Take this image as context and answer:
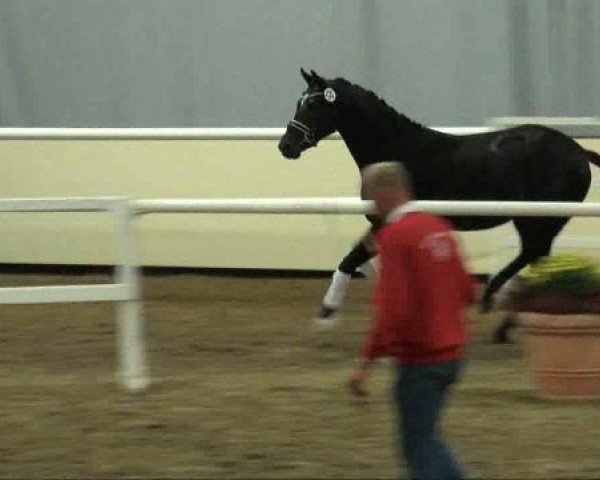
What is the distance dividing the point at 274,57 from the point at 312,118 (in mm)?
3452

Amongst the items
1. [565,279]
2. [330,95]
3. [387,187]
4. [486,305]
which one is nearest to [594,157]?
[486,305]

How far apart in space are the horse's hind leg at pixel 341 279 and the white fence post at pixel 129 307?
7.18 feet

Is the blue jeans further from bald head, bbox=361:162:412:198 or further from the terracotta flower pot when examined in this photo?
the terracotta flower pot

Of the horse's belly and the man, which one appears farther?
the horse's belly

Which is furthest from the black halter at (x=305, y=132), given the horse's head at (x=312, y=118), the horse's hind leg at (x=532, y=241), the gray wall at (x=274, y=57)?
the gray wall at (x=274, y=57)

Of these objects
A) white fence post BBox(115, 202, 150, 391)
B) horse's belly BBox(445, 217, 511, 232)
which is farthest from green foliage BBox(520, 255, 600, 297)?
horse's belly BBox(445, 217, 511, 232)

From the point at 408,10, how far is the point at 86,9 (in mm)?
3022

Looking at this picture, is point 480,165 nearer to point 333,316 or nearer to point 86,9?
point 333,316

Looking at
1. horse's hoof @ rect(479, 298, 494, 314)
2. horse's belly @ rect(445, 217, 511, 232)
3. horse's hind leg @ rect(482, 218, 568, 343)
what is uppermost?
horse's belly @ rect(445, 217, 511, 232)

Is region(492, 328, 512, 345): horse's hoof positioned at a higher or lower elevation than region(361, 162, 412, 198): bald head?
lower

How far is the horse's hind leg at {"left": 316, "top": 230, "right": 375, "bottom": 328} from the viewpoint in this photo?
9.56 metres

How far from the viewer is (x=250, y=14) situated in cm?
1327

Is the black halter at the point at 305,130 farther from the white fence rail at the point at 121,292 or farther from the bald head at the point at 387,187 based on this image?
the bald head at the point at 387,187

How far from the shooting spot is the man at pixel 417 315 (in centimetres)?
518
